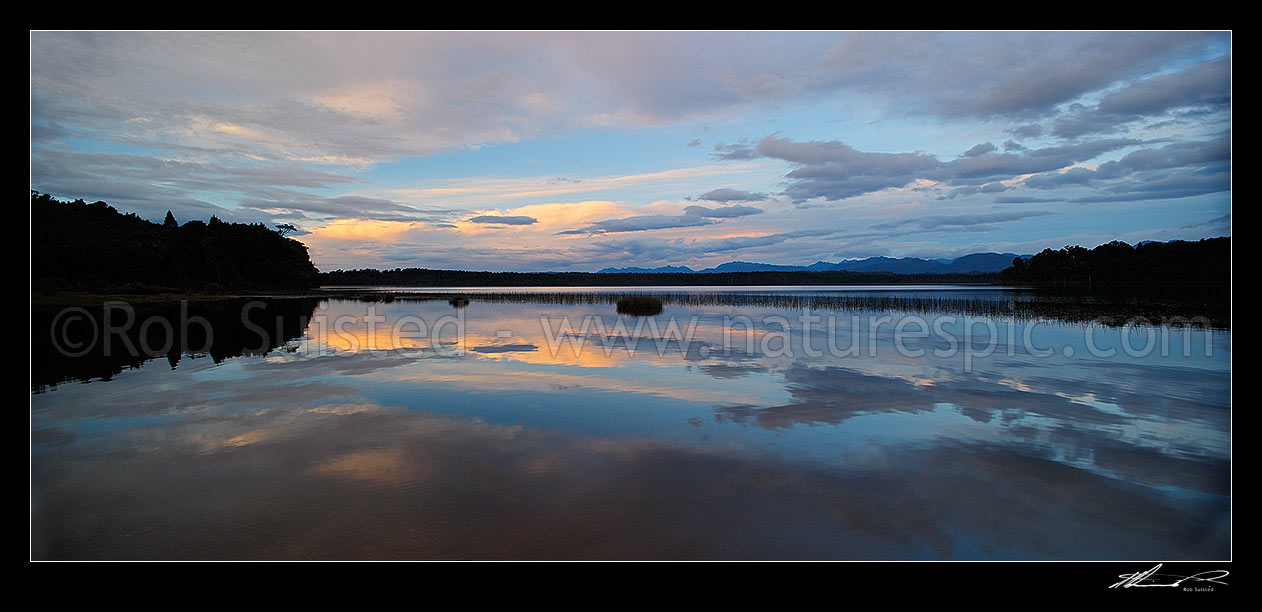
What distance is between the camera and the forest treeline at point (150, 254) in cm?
4203

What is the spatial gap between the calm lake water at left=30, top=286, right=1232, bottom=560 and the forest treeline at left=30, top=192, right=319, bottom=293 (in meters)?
5.19

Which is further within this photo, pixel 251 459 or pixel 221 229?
pixel 221 229

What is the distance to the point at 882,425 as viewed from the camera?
1122 centimetres

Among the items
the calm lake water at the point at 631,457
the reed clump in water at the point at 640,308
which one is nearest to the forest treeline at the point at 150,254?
the calm lake water at the point at 631,457

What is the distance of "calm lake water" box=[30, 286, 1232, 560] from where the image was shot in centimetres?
631

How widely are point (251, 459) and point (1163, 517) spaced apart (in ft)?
43.2

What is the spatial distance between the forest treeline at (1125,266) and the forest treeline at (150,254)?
146441 mm
